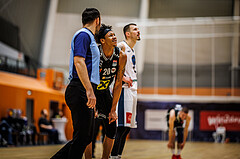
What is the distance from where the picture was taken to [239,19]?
21.5m

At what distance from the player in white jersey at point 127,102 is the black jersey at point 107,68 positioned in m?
0.62

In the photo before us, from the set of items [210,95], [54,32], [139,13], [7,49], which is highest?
[139,13]

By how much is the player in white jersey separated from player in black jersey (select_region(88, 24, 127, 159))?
1.47 feet

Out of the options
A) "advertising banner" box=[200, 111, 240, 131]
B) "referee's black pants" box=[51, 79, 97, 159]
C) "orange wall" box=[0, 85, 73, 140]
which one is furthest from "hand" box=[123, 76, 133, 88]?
"advertising banner" box=[200, 111, 240, 131]

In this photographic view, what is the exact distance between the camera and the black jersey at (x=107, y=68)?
12.4ft

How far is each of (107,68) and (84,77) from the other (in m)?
0.88

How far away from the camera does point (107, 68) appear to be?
3791mm

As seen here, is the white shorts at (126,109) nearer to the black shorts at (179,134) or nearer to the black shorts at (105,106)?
the black shorts at (105,106)

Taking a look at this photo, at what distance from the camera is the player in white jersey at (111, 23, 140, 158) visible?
4.41 metres

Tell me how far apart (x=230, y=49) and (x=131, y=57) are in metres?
18.2

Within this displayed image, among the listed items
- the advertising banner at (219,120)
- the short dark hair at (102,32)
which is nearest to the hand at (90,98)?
the short dark hair at (102,32)

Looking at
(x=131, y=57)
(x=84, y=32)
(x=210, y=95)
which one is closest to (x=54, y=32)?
(x=210, y=95)

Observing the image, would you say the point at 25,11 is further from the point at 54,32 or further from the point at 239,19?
the point at 239,19

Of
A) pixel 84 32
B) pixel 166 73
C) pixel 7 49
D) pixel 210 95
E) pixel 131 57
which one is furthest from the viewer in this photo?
pixel 166 73
